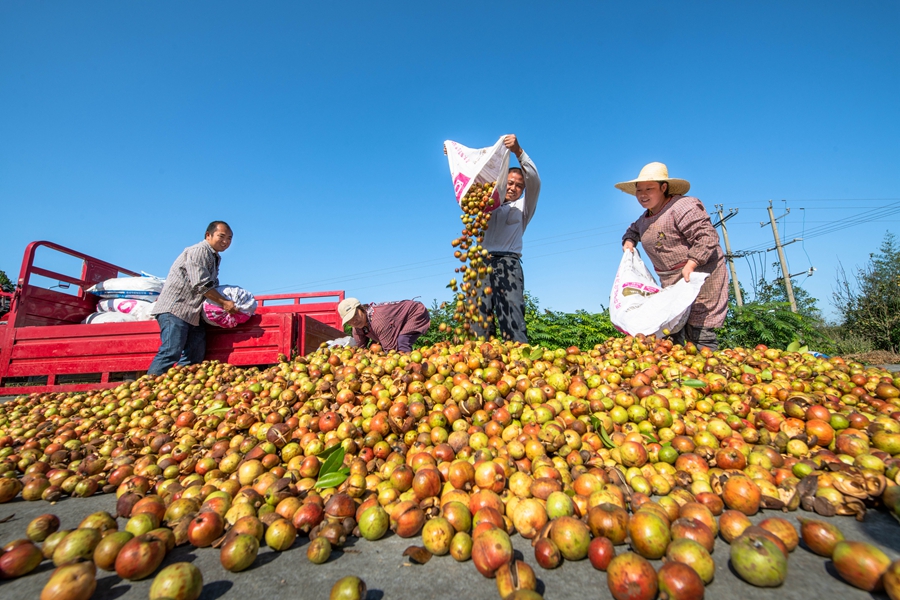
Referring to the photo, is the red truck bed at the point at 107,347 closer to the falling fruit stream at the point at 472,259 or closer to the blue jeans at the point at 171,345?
the blue jeans at the point at 171,345

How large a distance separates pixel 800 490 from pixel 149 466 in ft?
14.1

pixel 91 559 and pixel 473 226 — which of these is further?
pixel 473 226

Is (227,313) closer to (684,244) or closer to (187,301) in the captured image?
(187,301)

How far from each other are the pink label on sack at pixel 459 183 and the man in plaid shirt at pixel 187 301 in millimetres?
3899

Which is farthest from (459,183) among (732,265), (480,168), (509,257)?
(732,265)

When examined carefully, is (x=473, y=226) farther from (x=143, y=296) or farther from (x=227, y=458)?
(x=143, y=296)

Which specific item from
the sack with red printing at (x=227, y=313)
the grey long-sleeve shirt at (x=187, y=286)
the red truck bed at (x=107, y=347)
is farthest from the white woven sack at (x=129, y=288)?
the sack with red printing at (x=227, y=313)

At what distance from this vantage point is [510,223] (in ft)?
21.1

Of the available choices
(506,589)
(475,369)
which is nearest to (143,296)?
(475,369)

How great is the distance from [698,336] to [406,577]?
5841 millimetres

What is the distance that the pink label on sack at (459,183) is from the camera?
5809 mm

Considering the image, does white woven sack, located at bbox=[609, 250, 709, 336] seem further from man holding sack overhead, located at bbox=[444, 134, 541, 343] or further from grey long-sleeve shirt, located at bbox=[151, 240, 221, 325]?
grey long-sleeve shirt, located at bbox=[151, 240, 221, 325]

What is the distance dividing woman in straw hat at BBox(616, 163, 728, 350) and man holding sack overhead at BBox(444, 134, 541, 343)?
163 centimetres

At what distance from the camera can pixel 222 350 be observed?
7035 mm
